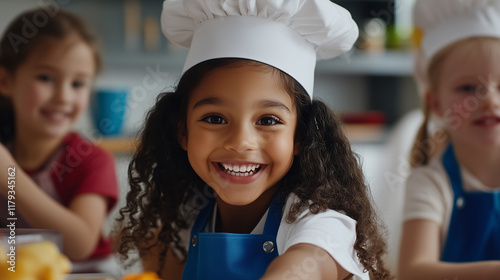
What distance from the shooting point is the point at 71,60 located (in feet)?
4.08

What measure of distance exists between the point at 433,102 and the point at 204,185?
0.56m

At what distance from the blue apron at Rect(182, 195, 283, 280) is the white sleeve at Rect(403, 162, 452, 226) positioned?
1.37ft

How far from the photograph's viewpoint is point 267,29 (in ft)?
2.44

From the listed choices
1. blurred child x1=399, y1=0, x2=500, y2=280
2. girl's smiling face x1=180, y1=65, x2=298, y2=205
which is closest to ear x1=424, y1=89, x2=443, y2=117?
blurred child x1=399, y1=0, x2=500, y2=280

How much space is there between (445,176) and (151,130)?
0.62 m

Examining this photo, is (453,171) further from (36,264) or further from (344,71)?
(344,71)

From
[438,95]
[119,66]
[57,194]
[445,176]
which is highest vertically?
[119,66]

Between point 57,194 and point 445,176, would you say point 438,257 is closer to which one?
point 445,176

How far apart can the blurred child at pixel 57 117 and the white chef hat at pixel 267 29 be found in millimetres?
528

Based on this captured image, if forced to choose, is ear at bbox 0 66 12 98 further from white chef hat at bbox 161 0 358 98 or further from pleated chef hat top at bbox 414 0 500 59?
pleated chef hat top at bbox 414 0 500 59

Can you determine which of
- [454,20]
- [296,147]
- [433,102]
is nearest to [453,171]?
[433,102]

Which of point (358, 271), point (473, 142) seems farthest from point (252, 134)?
point (473, 142)

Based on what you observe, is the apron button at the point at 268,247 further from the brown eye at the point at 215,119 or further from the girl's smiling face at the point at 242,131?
the brown eye at the point at 215,119

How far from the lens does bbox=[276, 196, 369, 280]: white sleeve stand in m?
0.68
